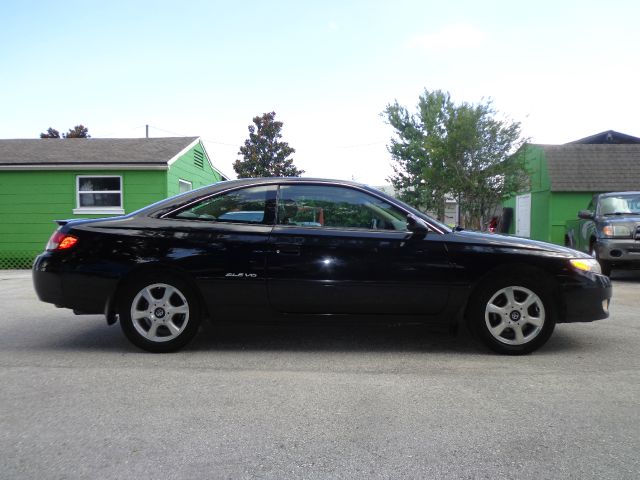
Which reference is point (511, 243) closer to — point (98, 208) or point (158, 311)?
point (158, 311)

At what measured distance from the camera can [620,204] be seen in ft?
34.2

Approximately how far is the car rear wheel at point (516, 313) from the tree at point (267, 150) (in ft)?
131

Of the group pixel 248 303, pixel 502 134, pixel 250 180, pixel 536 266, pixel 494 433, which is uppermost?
pixel 502 134

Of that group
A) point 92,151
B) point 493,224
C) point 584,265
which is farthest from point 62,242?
point 493,224

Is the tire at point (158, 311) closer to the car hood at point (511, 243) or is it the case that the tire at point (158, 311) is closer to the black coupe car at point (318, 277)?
the black coupe car at point (318, 277)

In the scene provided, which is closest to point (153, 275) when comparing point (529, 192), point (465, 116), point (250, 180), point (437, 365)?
point (250, 180)

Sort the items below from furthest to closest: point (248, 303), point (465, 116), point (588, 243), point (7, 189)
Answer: point (465, 116)
point (7, 189)
point (588, 243)
point (248, 303)

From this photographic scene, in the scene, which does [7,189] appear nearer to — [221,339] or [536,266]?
[221,339]

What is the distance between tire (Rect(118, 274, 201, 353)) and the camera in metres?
4.62

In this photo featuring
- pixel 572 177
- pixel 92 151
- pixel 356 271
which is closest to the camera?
pixel 356 271

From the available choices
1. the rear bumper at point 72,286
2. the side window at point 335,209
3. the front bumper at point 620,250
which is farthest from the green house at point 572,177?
the rear bumper at point 72,286

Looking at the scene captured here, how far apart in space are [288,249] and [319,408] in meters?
1.57

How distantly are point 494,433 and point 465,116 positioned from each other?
16.1 metres

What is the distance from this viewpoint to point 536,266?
4.58 m
